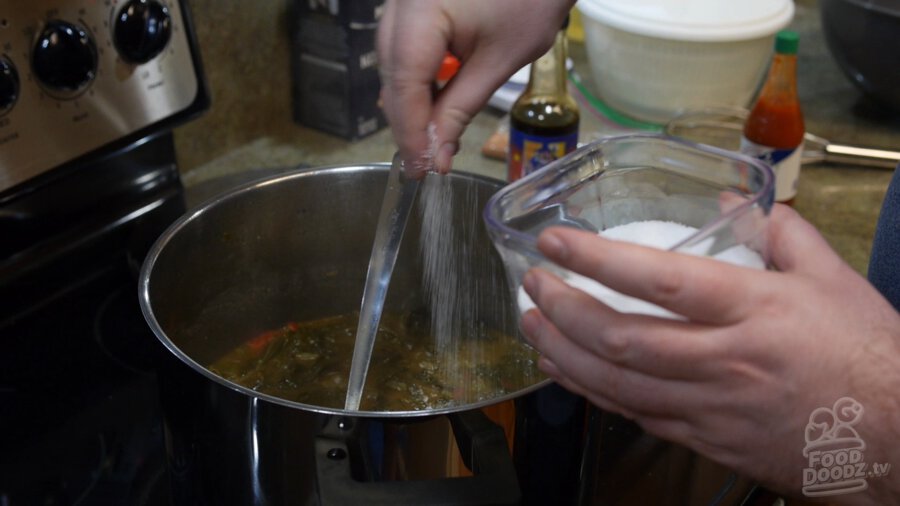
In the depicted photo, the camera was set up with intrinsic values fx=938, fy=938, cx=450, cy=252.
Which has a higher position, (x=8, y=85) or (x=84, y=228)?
(x=8, y=85)

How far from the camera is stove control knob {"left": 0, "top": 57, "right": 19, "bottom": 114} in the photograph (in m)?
0.69

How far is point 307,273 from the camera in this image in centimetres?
91

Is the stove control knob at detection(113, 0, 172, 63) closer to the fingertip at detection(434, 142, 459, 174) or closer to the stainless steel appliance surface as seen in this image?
the stainless steel appliance surface

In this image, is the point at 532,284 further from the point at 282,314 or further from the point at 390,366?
the point at 282,314

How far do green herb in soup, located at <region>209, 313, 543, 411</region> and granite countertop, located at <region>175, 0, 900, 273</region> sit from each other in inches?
9.3

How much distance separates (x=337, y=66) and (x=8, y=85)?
1.56 feet

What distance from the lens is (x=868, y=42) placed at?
1161 millimetres

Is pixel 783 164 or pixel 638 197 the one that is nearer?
pixel 638 197

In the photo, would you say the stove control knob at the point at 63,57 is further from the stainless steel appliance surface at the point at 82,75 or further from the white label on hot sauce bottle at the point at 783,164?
the white label on hot sauce bottle at the point at 783,164

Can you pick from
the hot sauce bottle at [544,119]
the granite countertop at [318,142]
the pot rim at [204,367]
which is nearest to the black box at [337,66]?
the granite countertop at [318,142]

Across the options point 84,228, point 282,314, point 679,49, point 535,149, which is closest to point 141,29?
point 84,228

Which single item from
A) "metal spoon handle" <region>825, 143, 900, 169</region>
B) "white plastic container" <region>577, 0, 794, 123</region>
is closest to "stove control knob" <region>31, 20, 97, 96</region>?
"white plastic container" <region>577, 0, 794, 123</region>

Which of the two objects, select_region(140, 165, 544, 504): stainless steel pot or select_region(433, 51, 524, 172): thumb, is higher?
select_region(433, 51, 524, 172): thumb

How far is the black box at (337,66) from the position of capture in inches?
42.6
